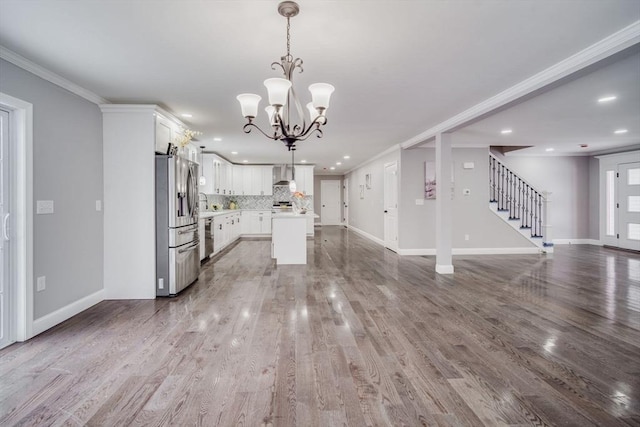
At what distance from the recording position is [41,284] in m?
3.08

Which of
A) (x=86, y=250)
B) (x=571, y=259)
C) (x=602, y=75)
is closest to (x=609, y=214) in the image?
(x=571, y=259)

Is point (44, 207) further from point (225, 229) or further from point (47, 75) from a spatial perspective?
point (225, 229)

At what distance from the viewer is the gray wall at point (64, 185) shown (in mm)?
3020

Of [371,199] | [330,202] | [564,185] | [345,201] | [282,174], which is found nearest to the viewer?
[564,185]

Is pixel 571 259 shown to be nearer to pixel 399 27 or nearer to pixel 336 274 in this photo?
pixel 336 274

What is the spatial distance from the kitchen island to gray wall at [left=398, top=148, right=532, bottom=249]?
92.2 inches

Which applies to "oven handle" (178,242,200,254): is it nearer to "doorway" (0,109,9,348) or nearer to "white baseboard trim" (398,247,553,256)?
"doorway" (0,109,9,348)

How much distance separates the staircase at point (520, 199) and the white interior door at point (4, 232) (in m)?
8.01

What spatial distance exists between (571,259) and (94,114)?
870 cm

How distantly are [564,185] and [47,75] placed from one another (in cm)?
1109

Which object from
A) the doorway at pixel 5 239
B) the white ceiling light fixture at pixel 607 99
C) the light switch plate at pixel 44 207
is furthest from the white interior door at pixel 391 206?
the doorway at pixel 5 239

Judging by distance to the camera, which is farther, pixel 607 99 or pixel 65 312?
pixel 607 99

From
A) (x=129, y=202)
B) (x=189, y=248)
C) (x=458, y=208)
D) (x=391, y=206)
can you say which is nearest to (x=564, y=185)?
(x=458, y=208)

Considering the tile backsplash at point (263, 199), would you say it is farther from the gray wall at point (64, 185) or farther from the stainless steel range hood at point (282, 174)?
the gray wall at point (64, 185)
